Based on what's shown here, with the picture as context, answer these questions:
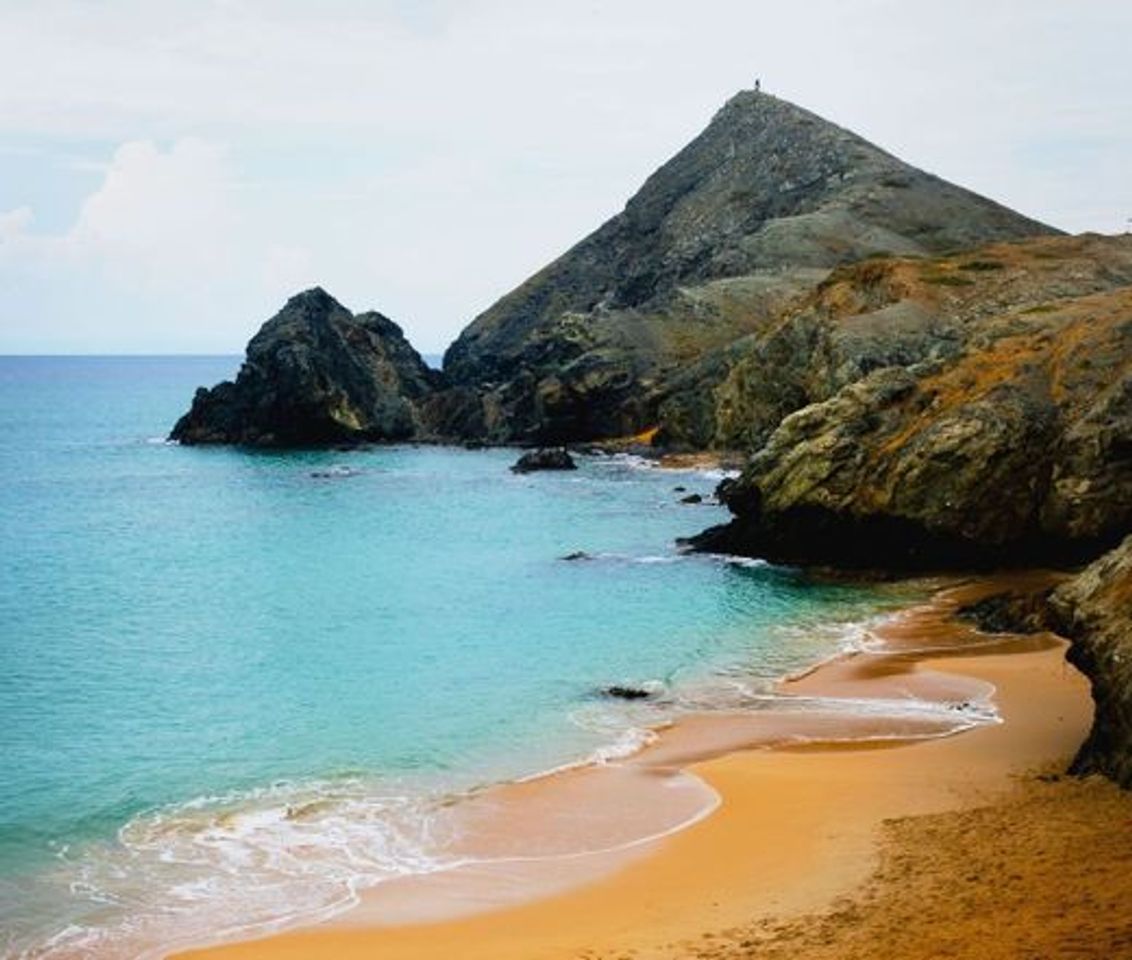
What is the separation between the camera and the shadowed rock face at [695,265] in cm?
10550

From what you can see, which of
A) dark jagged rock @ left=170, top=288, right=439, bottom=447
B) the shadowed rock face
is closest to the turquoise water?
the shadowed rock face

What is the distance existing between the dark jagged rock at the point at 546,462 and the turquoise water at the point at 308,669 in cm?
1356

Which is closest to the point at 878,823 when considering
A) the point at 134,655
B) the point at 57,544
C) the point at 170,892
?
the point at 170,892

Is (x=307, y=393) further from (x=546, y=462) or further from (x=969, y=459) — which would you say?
(x=969, y=459)

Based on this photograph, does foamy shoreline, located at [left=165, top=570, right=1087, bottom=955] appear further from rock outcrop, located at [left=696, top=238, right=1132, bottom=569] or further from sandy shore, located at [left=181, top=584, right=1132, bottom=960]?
rock outcrop, located at [left=696, top=238, right=1132, bottom=569]

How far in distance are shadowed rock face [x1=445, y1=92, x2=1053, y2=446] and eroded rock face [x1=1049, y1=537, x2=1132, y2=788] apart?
245ft

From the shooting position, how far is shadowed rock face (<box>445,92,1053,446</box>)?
106 meters

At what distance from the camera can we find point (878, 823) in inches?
821

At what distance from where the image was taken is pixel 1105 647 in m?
20.5

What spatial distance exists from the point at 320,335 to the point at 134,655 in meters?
75.7

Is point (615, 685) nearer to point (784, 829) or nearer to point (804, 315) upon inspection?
point (784, 829)

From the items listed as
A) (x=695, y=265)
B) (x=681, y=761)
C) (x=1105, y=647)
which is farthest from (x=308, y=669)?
(x=695, y=265)

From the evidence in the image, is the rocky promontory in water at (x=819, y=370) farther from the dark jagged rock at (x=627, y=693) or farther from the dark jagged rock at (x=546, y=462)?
the dark jagged rock at (x=627, y=693)

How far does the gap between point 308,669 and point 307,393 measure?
75537 mm
